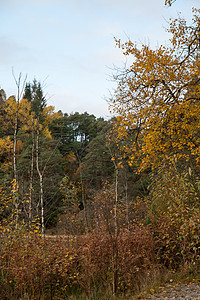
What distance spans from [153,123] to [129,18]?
2.80m

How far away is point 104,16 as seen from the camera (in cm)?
646

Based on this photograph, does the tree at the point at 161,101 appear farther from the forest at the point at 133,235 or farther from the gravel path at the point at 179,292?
the gravel path at the point at 179,292

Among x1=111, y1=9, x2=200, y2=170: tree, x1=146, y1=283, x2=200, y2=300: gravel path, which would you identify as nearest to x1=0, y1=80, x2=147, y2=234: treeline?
x1=111, y1=9, x2=200, y2=170: tree

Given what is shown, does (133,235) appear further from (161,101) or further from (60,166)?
(60,166)

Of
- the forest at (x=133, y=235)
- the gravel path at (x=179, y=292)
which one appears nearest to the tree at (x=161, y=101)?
the forest at (x=133, y=235)

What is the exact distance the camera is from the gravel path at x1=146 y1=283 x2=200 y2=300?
408 cm

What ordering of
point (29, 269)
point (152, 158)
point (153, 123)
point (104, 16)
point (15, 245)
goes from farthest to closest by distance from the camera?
1. point (152, 158)
2. point (153, 123)
3. point (104, 16)
4. point (15, 245)
5. point (29, 269)

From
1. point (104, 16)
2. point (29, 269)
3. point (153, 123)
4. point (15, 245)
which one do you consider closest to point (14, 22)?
point (104, 16)

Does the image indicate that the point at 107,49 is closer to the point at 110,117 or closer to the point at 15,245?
the point at 110,117

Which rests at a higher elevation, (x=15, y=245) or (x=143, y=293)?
(x=15, y=245)

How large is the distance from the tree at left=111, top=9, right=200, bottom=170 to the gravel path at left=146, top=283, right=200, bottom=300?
10.9ft

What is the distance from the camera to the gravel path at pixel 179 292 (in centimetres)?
408

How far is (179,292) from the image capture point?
4320 millimetres

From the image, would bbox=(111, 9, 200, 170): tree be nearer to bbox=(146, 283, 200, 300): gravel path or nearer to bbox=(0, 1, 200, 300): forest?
bbox=(0, 1, 200, 300): forest
